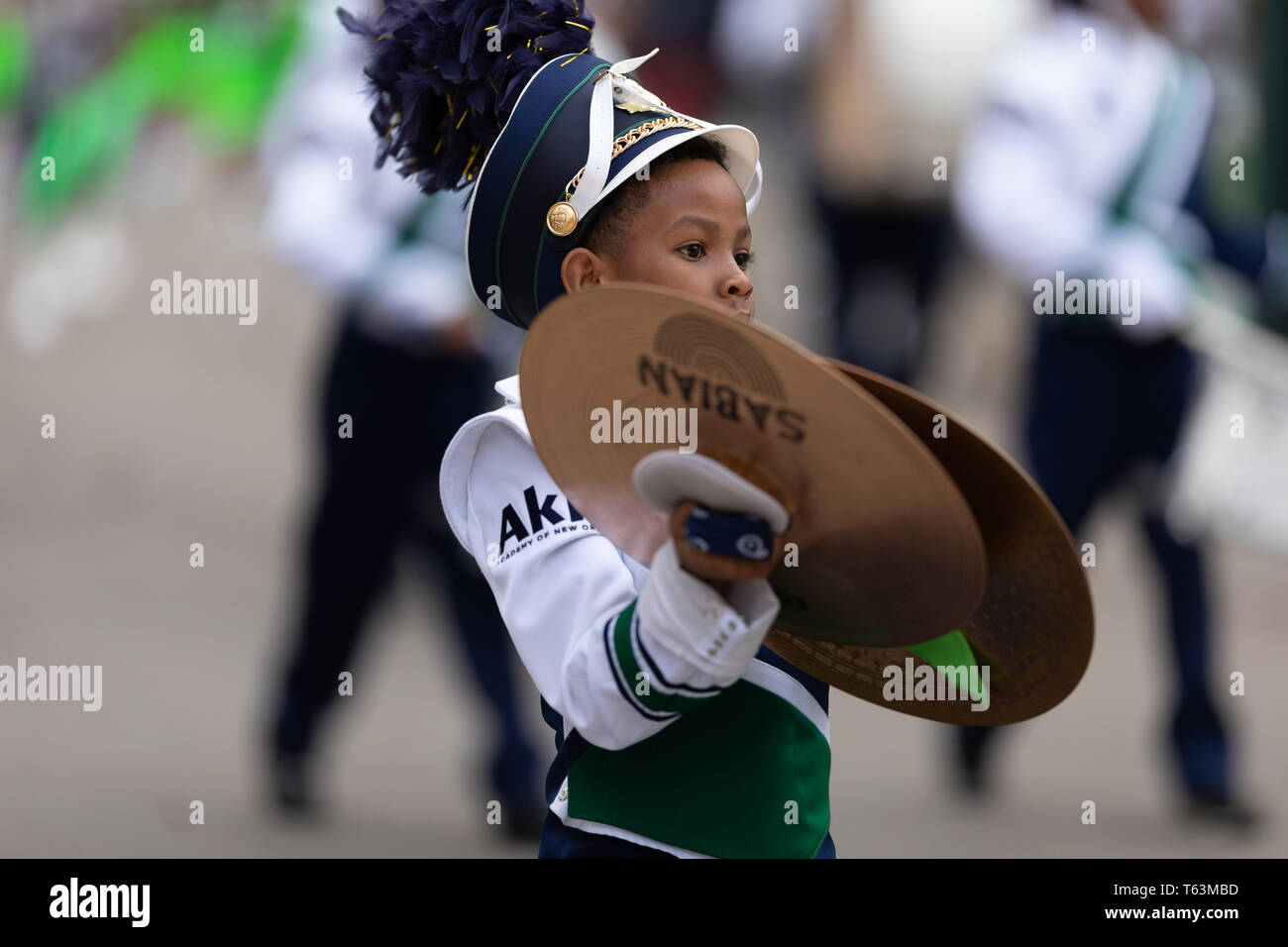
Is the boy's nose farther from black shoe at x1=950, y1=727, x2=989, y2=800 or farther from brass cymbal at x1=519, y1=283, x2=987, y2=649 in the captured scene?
black shoe at x1=950, y1=727, x2=989, y2=800

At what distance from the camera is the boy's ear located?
2264 mm

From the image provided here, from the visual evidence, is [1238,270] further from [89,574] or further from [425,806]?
[89,574]

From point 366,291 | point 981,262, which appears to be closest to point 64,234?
point 981,262

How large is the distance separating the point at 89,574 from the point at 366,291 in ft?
8.03

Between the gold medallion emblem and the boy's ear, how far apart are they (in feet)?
0.09

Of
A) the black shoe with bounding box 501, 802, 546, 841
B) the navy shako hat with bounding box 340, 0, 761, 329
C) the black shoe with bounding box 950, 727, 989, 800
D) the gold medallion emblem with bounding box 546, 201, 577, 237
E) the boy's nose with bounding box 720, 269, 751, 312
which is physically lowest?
the black shoe with bounding box 501, 802, 546, 841

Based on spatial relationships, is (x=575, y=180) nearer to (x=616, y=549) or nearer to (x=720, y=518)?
(x=616, y=549)

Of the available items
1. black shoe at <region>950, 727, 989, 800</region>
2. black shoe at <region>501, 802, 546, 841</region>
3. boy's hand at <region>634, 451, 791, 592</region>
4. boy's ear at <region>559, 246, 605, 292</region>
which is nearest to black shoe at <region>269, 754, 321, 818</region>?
black shoe at <region>501, 802, 546, 841</region>

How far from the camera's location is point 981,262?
27.6 feet

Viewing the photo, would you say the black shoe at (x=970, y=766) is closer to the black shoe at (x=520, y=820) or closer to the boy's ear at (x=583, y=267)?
the black shoe at (x=520, y=820)

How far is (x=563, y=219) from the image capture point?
7.41 ft

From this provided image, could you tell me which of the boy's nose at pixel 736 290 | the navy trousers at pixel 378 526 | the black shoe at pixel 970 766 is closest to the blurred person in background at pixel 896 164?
the black shoe at pixel 970 766

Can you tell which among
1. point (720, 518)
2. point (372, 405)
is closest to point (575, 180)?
point (720, 518)
